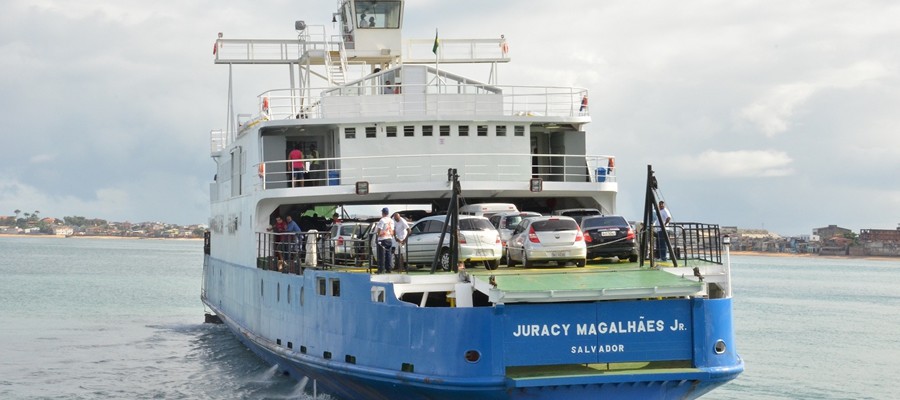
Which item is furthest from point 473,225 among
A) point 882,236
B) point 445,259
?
point 882,236

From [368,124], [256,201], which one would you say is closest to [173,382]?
[256,201]

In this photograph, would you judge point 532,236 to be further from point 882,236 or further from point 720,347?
point 882,236

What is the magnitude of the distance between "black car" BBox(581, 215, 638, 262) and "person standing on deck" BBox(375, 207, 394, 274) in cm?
403

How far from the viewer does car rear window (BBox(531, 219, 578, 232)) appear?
64.0 feet

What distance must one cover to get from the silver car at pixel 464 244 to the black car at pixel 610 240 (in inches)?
93.3

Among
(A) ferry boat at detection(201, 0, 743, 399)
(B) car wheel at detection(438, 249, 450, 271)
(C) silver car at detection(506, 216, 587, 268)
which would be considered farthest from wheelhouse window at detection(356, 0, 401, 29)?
(B) car wheel at detection(438, 249, 450, 271)

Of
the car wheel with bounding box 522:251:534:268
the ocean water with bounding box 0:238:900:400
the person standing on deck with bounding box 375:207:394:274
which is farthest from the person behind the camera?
the ocean water with bounding box 0:238:900:400

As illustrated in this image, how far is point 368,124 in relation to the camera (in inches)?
995

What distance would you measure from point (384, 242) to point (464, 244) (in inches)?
57.5

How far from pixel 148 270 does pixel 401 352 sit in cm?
8064

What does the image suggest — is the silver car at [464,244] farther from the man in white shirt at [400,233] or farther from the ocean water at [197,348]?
the ocean water at [197,348]

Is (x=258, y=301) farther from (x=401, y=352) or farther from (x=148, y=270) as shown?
(x=148, y=270)

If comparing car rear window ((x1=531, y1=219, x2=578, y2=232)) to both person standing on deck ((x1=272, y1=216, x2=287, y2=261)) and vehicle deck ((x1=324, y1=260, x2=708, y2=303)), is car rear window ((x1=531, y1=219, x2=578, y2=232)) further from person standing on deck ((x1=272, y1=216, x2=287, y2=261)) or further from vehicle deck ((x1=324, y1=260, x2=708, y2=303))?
person standing on deck ((x1=272, y1=216, x2=287, y2=261))

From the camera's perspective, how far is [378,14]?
3341 cm
